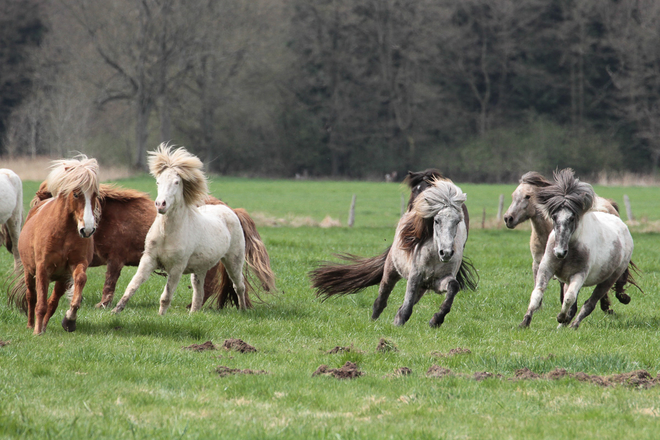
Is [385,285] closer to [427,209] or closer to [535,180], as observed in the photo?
[427,209]

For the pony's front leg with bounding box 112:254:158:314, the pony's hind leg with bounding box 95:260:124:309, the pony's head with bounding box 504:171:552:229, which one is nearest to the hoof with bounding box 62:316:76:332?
the pony's front leg with bounding box 112:254:158:314

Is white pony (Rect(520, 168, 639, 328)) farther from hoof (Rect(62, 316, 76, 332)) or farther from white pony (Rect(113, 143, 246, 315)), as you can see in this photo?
hoof (Rect(62, 316, 76, 332))

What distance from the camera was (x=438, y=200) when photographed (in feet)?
24.7

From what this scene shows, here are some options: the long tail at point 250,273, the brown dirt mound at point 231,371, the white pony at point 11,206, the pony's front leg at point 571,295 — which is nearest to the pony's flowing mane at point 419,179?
the pony's front leg at point 571,295

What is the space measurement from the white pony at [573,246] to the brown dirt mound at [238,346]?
10.6 ft

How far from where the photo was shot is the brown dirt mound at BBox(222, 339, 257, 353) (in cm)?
668

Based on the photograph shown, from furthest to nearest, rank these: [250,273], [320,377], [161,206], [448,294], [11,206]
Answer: [11,206]
[250,273]
[448,294]
[161,206]
[320,377]

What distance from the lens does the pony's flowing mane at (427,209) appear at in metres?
7.54

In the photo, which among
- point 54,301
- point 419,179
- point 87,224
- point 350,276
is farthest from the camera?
point 350,276

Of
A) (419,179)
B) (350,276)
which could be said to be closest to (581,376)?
(419,179)

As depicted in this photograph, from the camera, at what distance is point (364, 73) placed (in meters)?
59.3

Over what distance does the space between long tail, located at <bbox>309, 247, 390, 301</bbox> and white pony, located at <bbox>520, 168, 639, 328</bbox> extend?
6.64 ft

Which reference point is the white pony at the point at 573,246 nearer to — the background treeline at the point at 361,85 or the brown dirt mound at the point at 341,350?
the brown dirt mound at the point at 341,350

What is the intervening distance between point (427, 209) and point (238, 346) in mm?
2481
